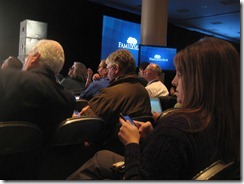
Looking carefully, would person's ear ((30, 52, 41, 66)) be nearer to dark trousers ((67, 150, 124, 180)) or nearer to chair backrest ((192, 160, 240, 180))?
dark trousers ((67, 150, 124, 180))

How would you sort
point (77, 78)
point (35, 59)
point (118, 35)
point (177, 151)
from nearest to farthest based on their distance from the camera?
1. point (177, 151)
2. point (35, 59)
3. point (77, 78)
4. point (118, 35)

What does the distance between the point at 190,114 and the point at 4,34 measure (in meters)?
7.02

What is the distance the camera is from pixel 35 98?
1699 mm

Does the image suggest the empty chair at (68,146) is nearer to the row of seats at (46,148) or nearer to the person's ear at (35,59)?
the row of seats at (46,148)

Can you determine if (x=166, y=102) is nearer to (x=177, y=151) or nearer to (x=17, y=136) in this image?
(x=17, y=136)

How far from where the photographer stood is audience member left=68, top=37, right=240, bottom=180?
96 centimetres

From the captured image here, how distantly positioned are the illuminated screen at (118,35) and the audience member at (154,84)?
449cm

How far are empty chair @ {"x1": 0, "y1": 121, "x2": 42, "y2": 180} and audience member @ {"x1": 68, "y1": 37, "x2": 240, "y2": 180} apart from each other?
563 mm

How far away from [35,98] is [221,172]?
3.79ft

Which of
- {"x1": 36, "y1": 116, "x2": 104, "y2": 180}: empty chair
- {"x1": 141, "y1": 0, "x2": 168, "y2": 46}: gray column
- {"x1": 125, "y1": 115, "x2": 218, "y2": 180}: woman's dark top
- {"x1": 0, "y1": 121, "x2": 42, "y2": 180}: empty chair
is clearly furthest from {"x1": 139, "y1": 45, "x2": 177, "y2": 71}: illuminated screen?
{"x1": 125, "y1": 115, "x2": 218, "y2": 180}: woman's dark top

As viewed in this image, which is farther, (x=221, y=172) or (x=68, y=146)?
(x=68, y=146)

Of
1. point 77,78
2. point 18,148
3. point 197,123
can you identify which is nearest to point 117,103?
point 18,148

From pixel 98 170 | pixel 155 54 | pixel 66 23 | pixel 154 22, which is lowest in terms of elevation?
pixel 98 170

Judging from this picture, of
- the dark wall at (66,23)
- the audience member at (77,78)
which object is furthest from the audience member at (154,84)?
the dark wall at (66,23)
